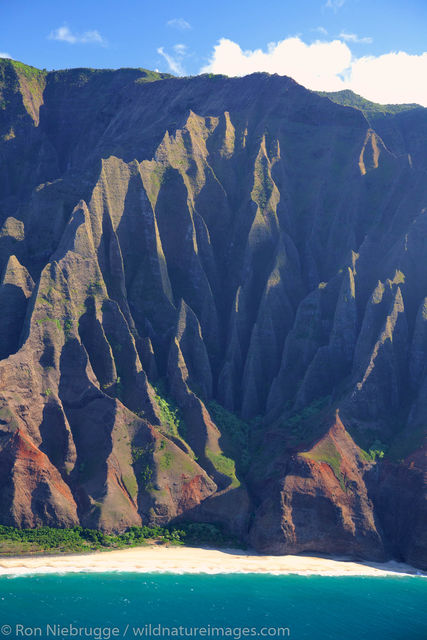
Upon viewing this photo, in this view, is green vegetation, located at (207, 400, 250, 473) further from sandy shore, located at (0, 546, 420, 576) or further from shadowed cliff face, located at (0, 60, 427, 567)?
sandy shore, located at (0, 546, 420, 576)

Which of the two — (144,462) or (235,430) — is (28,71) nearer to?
(235,430)

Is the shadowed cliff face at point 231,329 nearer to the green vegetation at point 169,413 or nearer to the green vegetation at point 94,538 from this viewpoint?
the green vegetation at point 169,413

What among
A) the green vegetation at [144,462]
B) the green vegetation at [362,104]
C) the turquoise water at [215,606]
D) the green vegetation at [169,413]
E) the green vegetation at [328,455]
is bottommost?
the turquoise water at [215,606]

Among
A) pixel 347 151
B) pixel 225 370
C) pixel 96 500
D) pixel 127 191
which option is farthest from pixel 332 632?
pixel 347 151

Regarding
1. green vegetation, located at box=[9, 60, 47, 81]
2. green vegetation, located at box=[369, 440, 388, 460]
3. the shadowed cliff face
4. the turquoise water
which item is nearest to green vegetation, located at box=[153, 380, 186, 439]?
the shadowed cliff face

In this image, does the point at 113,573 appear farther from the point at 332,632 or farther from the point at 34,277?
the point at 34,277

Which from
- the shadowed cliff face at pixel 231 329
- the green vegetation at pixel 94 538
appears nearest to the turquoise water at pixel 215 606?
the green vegetation at pixel 94 538

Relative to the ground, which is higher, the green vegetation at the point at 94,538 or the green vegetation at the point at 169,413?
the green vegetation at the point at 169,413
